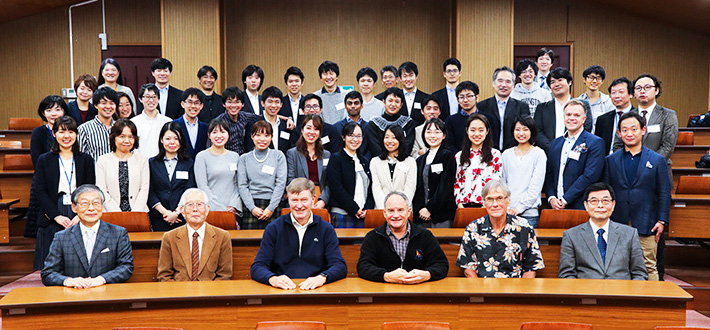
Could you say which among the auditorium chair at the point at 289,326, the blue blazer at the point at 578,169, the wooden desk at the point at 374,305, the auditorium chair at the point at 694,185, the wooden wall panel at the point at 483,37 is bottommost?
the wooden desk at the point at 374,305

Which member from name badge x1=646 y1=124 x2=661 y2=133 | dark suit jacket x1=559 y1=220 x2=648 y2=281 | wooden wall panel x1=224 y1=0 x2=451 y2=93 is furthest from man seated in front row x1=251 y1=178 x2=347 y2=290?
wooden wall panel x1=224 y1=0 x2=451 y2=93

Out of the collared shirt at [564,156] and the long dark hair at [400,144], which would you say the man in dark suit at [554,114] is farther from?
the long dark hair at [400,144]

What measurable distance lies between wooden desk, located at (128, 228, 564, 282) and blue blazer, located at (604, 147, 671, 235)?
536 mm

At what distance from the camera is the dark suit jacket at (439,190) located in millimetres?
4074

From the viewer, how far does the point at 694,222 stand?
4.13 m

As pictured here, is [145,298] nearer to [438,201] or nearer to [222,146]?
[222,146]

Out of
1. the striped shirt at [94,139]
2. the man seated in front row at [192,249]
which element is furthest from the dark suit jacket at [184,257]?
the striped shirt at [94,139]

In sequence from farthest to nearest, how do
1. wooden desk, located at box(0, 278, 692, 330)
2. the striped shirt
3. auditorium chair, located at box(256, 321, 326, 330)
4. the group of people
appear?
the striped shirt < the group of people < wooden desk, located at box(0, 278, 692, 330) < auditorium chair, located at box(256, 321, 326, 330)

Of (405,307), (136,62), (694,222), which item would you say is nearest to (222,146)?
(405,307)

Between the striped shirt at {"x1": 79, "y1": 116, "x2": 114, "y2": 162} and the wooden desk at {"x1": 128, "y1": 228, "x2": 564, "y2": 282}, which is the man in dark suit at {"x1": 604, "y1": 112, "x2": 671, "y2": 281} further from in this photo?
the striped shirt at {"x1": 79, "y1": 116, "x2": 114, "y2": 162}

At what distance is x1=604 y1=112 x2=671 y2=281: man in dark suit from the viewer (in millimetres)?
3637

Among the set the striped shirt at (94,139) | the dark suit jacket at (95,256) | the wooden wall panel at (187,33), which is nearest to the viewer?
the dark suit jacket at (95,256)

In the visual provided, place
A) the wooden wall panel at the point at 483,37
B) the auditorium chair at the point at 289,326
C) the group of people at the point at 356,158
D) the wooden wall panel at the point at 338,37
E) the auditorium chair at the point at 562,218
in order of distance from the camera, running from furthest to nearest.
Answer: the wooden wall panel at the point at 338,37 → the wooden wall panel at the point at 483,37 → the group of people at the point at 356,158 → the auditorium chair at the point at 562,218 → the auditorium chair at the point at 289,326

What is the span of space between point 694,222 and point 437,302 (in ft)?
8.30
